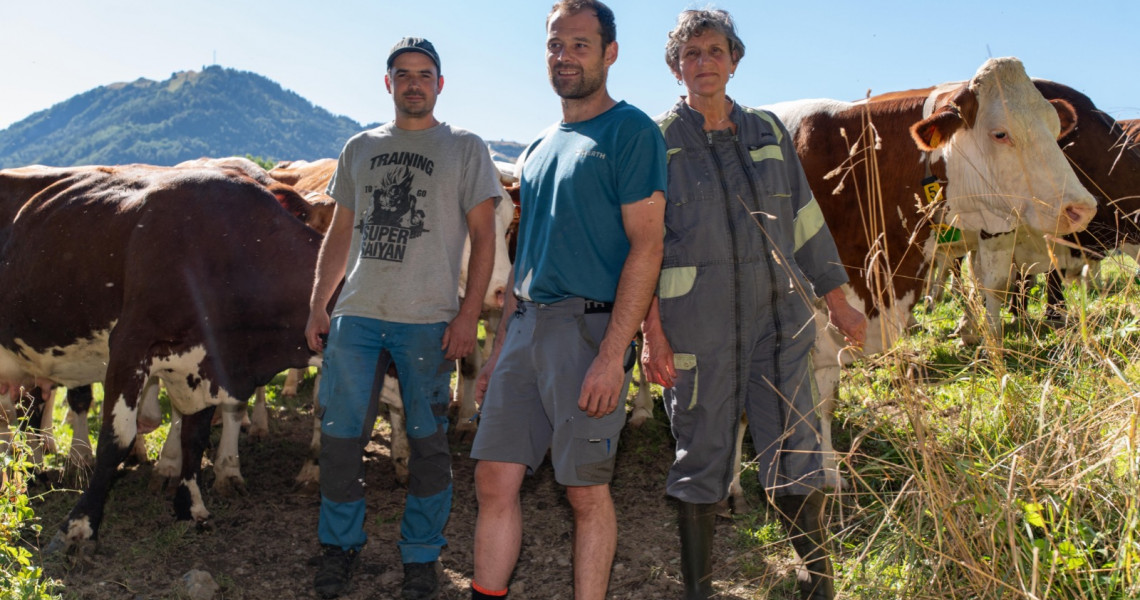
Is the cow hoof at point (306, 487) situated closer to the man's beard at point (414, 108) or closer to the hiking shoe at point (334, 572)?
the hiking shoe at point (334, 572)

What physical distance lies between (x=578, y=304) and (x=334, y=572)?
1.92 metres

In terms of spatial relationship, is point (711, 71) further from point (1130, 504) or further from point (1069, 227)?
point (1069, 227)

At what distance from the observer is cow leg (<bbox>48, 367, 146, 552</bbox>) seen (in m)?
4.58

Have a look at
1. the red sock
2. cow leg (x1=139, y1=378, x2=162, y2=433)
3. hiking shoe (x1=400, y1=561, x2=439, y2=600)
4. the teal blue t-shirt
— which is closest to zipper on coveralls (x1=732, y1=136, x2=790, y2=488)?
the teal blue t-shirt

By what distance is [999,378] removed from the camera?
3301 mm

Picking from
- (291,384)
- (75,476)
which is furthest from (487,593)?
(291,384)

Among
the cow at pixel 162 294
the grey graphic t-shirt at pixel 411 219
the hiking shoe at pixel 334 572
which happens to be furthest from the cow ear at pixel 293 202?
the hiking shoe at pixel 334 572

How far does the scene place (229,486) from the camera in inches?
224

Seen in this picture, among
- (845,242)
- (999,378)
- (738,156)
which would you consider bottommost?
(999,378)

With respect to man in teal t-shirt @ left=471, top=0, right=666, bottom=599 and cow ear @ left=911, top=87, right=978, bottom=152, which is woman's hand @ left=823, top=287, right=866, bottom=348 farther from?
cow ear @ left=911, top=87, right=978, bottom=152

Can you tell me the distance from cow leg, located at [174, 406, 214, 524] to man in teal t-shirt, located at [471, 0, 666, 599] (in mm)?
2649

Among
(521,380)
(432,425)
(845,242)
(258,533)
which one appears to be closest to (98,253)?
(258,533)

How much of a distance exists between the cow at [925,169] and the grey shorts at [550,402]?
1480 mm

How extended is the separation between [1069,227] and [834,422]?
241 centimetres
